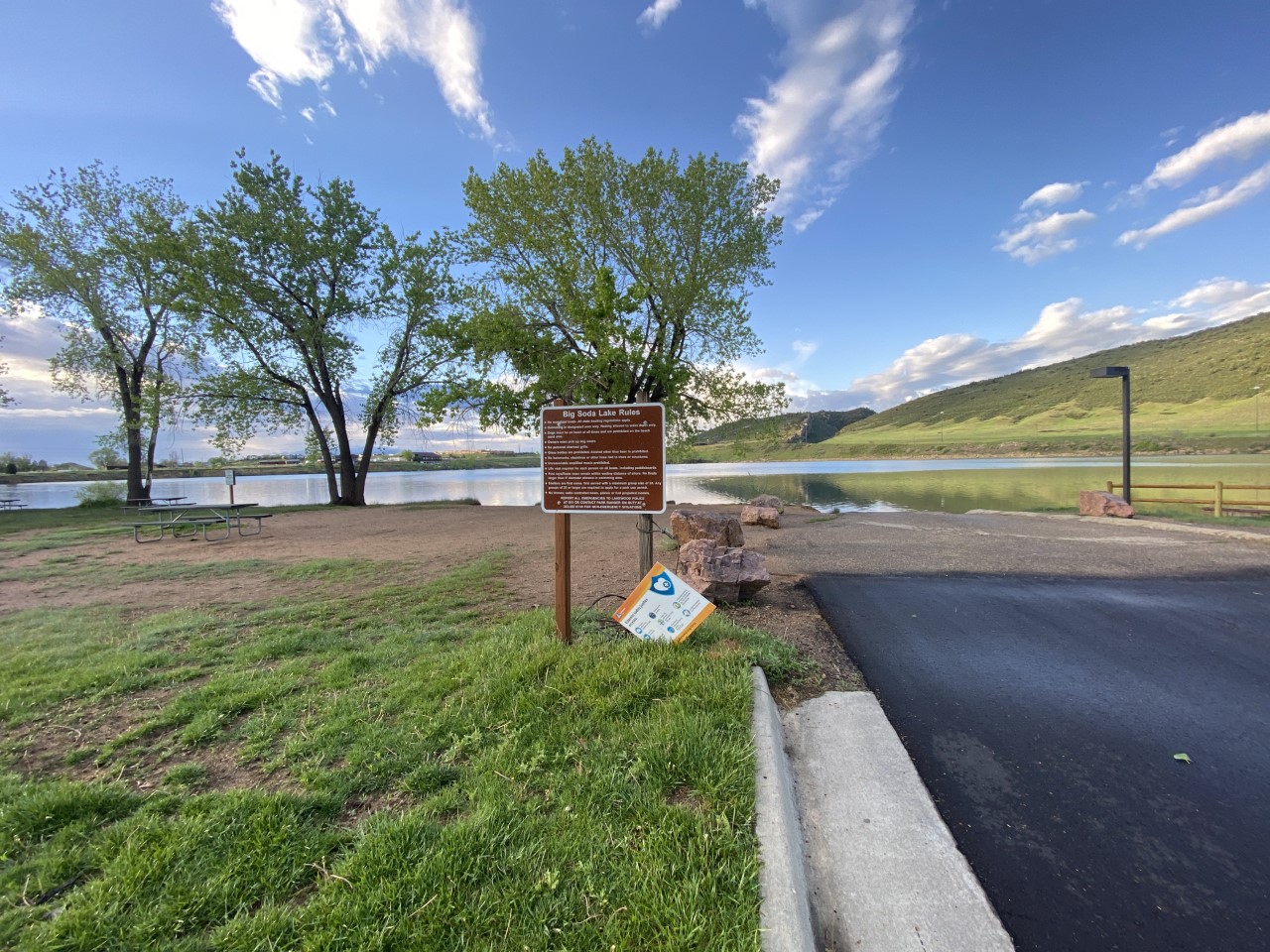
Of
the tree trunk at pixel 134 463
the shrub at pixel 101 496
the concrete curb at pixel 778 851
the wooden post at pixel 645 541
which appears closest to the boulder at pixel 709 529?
the wooden post at pixel 645 541

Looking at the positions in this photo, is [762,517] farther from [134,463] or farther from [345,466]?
[134,463]

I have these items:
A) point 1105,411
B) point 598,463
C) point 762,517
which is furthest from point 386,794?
point 1105,411

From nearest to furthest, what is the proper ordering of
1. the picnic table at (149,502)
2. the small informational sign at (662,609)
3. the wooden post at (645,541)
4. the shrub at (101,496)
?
the small informational sign at (662,609)
the wooden post at (645,541)
the picnic table at (149,502)
the shrub at (101,496)

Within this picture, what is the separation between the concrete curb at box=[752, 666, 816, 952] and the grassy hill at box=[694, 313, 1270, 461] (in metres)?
45.7

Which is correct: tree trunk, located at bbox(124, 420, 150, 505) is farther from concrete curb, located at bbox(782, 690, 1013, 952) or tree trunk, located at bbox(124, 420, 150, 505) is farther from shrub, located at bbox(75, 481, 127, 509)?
concrete curb, located at bbox(782, 690, 1013, 952)

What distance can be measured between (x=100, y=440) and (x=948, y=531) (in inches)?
1311

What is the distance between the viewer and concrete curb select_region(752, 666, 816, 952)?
1626 mm

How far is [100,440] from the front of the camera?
2212 centimetres

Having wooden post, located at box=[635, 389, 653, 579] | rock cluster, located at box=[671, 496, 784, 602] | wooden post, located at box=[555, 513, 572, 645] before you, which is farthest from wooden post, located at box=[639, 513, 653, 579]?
wooden post, located at box=[555, 513, 572, 645]

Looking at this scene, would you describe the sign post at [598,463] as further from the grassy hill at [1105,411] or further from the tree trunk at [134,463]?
the grassy hill at [1105,411]

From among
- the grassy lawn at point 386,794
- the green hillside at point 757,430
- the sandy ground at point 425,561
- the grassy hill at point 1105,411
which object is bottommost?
the sandy ground at point 425,561

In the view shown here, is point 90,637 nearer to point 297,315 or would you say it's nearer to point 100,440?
point 297,315

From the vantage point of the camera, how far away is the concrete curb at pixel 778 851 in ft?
5.33

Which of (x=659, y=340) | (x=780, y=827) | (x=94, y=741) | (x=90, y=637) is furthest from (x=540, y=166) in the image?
(x=780, y=827)
